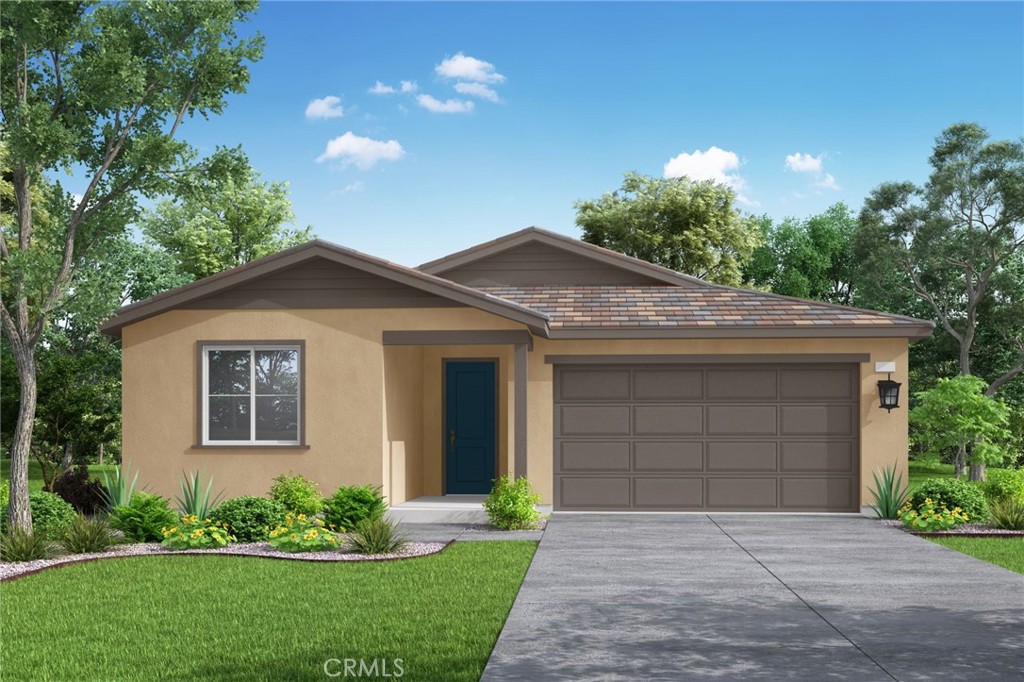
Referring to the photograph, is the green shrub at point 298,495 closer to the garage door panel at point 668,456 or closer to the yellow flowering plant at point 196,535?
the yellow flowering plant at point 196,535

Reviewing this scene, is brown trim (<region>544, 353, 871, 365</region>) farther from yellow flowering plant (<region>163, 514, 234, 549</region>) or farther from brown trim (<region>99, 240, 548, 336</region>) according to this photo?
yellow flowering plant (<region>163, 514, 234, 549</region>)

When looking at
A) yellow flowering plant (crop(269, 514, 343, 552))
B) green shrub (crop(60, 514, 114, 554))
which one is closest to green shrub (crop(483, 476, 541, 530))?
yellow flowering plant (crop(269, 514, 343, 552))

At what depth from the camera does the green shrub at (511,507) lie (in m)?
14.9

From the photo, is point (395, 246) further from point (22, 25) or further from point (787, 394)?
point (22, 25)

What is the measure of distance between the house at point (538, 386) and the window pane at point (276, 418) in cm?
2

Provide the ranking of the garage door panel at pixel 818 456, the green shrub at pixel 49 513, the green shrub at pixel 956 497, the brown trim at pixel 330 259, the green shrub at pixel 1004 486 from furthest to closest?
the garage door panel at pixel 818 456 < the brown trim at pixel 330 259 < the green shrub at pixel 1004 486 < the green shrub at pixel 956 497 < the green shrub at pixel 49 513

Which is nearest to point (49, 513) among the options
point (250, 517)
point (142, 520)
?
point (142, 520)

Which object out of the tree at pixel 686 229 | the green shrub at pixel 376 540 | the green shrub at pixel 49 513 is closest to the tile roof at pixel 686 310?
the green shrub at pixel 376 540

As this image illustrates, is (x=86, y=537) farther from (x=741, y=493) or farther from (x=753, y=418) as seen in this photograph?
(x=753, y=418)

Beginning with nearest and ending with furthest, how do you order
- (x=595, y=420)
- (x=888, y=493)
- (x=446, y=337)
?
(x=888, y=493) → (x=446, y=337) → (x=595, y=420)

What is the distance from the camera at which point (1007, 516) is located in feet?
47.8

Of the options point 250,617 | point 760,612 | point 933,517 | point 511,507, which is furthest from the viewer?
point 511,507

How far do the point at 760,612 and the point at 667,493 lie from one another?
859cm

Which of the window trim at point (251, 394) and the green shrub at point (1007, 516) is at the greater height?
the window trim at point (251, 394)
